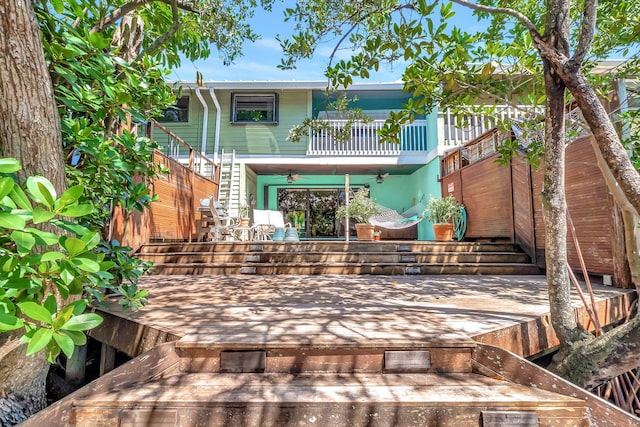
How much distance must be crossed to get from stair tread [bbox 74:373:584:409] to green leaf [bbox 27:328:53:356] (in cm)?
47

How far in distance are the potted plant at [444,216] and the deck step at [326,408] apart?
A: 4897 mm

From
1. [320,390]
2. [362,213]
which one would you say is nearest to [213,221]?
[362,213]

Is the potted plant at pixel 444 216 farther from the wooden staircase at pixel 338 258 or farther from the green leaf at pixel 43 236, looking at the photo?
the green leaf at pixel 43 236

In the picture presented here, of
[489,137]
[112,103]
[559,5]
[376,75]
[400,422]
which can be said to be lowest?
[400,422]

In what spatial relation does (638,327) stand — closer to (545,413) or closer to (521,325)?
(521,325)

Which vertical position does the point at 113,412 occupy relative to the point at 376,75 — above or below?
below

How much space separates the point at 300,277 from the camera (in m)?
3.54

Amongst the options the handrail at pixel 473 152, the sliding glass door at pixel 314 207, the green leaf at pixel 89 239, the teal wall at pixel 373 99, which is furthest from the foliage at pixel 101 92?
the sliding glass door at pixel 314 207

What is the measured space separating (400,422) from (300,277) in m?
2.57

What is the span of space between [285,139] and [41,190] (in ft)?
26.2

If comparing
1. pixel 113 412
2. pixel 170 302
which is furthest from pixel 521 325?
pixel 170 302

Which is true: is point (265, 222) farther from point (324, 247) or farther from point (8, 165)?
point (8, 165)

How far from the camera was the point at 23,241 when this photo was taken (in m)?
0.68

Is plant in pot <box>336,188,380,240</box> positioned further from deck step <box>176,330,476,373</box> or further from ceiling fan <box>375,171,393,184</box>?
deck step <box>176,330,476,373</box>
